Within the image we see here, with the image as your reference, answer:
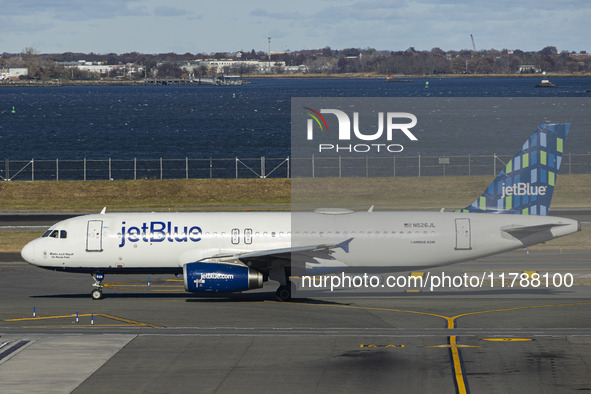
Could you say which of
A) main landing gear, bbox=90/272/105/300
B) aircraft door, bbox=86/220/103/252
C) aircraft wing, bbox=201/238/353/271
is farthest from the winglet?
main landing gear, bbox=90/272/105/300

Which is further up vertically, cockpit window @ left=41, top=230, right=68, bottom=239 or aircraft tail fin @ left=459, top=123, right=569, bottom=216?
aircraft tail fin @ left=459, top=123, right=569, bottom=216

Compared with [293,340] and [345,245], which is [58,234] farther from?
[293,340]

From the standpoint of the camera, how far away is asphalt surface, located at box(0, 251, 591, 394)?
98.4 ft

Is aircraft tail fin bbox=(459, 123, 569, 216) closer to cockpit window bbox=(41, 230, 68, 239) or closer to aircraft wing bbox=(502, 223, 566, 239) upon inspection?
aircraft wing bbox=(502, 223, 566, 239)

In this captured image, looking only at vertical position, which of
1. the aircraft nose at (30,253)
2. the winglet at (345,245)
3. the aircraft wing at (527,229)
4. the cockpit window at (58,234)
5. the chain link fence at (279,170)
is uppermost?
the aircraft wing at (527,229)

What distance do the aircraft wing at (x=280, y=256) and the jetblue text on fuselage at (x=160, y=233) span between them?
1.53m

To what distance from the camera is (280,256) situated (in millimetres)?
42500

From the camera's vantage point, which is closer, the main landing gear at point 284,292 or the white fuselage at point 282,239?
the white fuselage at point 282,239

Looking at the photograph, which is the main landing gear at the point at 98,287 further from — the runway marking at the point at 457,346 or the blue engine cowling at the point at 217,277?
the runway marking at the point at 457,346

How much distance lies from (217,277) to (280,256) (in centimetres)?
329

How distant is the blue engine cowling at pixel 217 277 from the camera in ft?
137

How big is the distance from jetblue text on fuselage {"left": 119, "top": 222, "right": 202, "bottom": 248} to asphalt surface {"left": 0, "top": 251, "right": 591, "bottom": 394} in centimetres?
332

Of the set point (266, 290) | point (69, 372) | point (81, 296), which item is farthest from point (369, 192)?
point (69, 372)

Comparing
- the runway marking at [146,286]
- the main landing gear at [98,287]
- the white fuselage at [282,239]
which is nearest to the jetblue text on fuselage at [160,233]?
the white fuselage at [282,239]
